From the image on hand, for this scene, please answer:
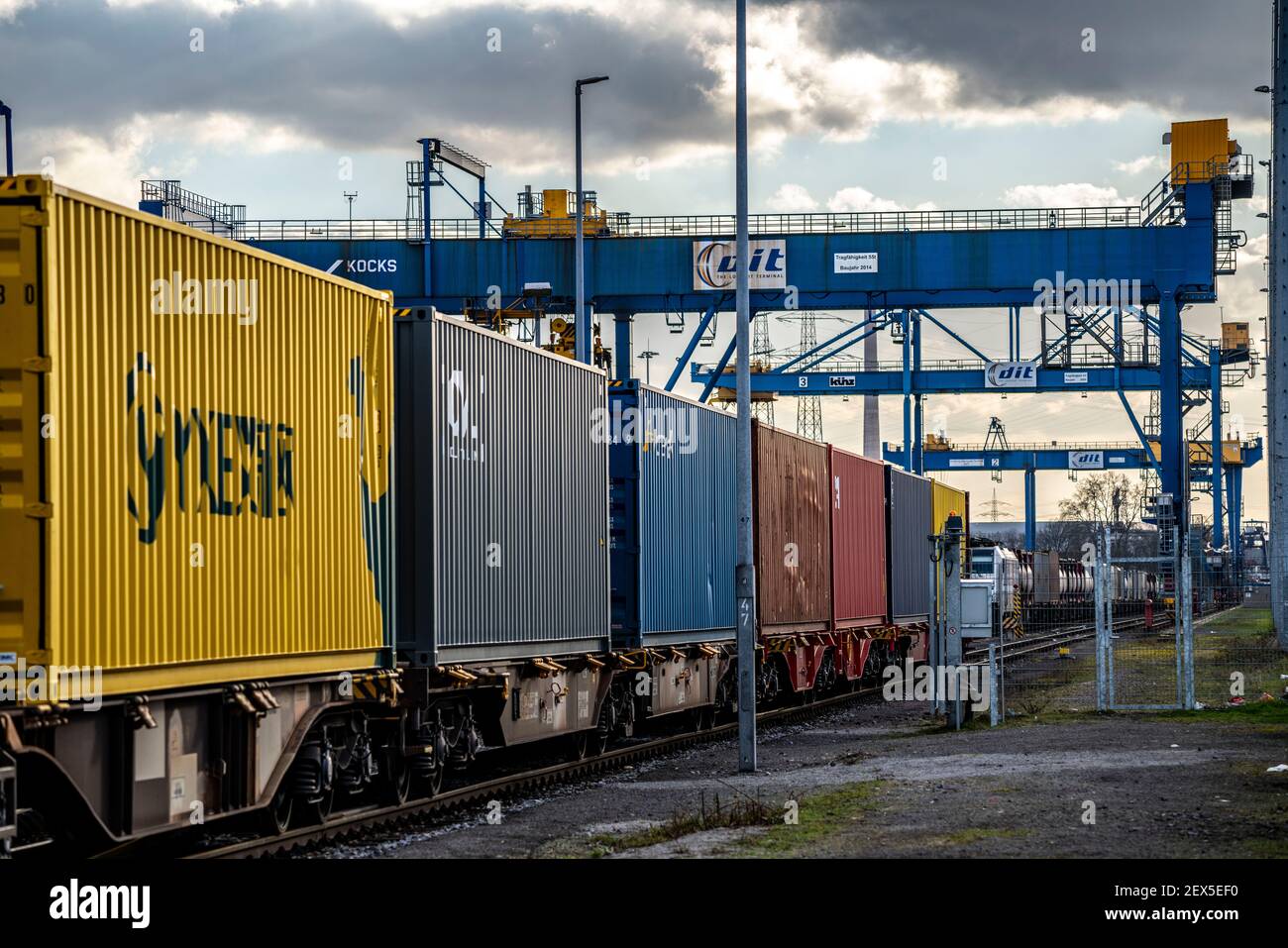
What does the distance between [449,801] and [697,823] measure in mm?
2903

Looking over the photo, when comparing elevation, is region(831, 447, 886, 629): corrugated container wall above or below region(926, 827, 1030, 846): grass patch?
above

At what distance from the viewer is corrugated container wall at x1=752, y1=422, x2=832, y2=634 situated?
76.9 ft

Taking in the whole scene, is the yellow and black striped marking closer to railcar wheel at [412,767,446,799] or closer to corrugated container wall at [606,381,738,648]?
corrugated container wall at [606,381,738,648]

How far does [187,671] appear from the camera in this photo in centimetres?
1076

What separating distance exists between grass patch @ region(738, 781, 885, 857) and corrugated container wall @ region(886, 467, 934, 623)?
16.3 meters

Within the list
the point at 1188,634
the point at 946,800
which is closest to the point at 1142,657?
the point at 1188,634

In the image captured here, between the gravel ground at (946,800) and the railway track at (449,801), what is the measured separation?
33 centimetres

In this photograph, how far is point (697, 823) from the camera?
12.9 metres

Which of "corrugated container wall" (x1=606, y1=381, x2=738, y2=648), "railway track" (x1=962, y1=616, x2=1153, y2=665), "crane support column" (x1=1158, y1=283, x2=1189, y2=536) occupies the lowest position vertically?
"railway track" (x1=962, y1=616, x2=1153, y2=665)

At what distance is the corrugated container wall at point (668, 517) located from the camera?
19.7 metres

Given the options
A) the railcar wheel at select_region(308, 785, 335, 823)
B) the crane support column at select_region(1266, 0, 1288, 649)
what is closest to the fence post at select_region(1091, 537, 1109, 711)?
the crane support column at select_region(1266, 0, 1288, 649)

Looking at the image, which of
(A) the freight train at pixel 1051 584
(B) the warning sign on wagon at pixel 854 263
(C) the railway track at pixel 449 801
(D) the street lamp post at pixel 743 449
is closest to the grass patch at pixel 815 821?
(D) the street lamp post at pixel 743 449
